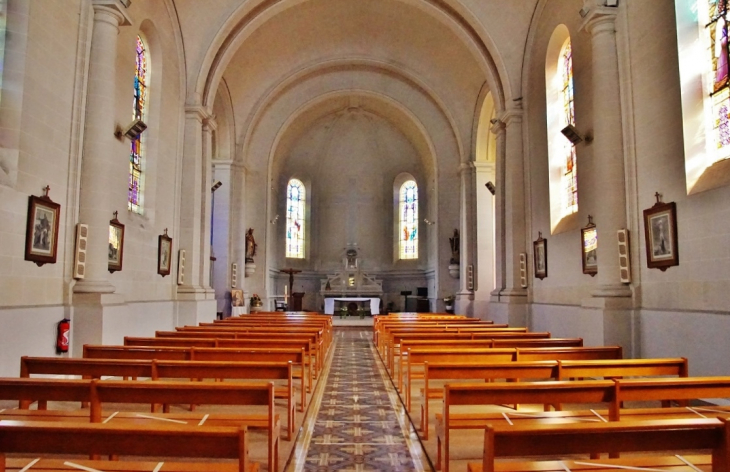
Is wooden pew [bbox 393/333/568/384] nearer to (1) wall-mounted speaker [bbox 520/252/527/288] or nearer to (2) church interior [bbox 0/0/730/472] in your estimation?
(2) church interior [bbox 0/0/730/472]

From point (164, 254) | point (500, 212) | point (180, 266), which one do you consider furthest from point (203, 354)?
point (500, 212)

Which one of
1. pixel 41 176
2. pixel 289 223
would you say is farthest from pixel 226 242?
pixel 41 176

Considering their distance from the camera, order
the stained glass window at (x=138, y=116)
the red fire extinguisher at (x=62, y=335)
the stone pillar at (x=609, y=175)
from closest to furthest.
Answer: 1. the red fire extinguisher at (x=62, y=335)
2. the stone pillar at (x=609, y=175)
3. the stained glass window at (x=138, y=116)

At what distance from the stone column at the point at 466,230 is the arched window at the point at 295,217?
10.8 meters

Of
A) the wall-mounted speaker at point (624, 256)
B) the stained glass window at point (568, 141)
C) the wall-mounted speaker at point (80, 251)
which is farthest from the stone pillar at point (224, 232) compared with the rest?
the wall-mounted speaker at point (624, 256)

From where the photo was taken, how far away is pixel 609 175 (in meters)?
9.22

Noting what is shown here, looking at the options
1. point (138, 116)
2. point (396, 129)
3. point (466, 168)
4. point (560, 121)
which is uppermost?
point (396, 129)

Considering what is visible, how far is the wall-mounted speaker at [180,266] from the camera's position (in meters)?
13.9

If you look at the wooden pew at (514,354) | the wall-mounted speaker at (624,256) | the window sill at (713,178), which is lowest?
the wooden pew at (514,354)

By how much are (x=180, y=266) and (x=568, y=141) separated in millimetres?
9757

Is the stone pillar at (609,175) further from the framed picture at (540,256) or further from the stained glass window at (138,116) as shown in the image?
the stained glass window at (138,116)

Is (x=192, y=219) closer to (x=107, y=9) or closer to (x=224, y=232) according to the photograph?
(x=107, y=9)

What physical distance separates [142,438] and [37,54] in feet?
24.1

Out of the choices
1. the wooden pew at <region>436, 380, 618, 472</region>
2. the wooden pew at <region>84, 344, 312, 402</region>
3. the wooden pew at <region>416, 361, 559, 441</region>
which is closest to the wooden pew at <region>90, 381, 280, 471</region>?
the wooden pew at <region>436, 380, 618, 472</region>
